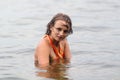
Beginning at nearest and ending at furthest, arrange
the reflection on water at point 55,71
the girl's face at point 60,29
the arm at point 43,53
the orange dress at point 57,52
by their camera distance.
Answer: the reflection on water at point 55,71
the girl's face at point 60,29
the arm at point 43,53
the orange dress at point 57,52

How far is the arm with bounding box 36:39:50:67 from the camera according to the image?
26.6 feet

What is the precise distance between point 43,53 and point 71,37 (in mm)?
3726

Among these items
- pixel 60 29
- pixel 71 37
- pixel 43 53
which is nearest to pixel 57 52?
pixel 43 53

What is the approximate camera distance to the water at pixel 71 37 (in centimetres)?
816

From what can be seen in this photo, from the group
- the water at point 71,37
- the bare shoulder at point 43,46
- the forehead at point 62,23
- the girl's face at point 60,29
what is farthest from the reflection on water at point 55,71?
the forehead at point 62,23

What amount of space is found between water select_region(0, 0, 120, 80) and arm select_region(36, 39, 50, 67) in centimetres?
17

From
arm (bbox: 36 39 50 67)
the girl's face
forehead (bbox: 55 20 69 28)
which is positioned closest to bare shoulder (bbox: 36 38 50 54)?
Result: arm (bbox: 36 39 50 67)

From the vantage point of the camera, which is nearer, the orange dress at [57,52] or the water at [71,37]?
the water at [71,37]

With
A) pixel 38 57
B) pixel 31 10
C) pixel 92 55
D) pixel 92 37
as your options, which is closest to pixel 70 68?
pixel 38 57

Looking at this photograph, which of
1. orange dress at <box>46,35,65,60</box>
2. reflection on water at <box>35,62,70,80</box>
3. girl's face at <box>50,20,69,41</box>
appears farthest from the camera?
orange dress at <box>46,35,65,60</box>

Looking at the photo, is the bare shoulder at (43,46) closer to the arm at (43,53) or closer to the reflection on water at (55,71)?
the arm at (43,53)

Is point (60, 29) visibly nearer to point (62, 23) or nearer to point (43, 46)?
point (62, 23)

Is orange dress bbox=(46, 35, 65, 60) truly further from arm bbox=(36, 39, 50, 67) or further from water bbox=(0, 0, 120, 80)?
water bbox=(0, 0, 120, 80)

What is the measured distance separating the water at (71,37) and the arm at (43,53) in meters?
0.17
